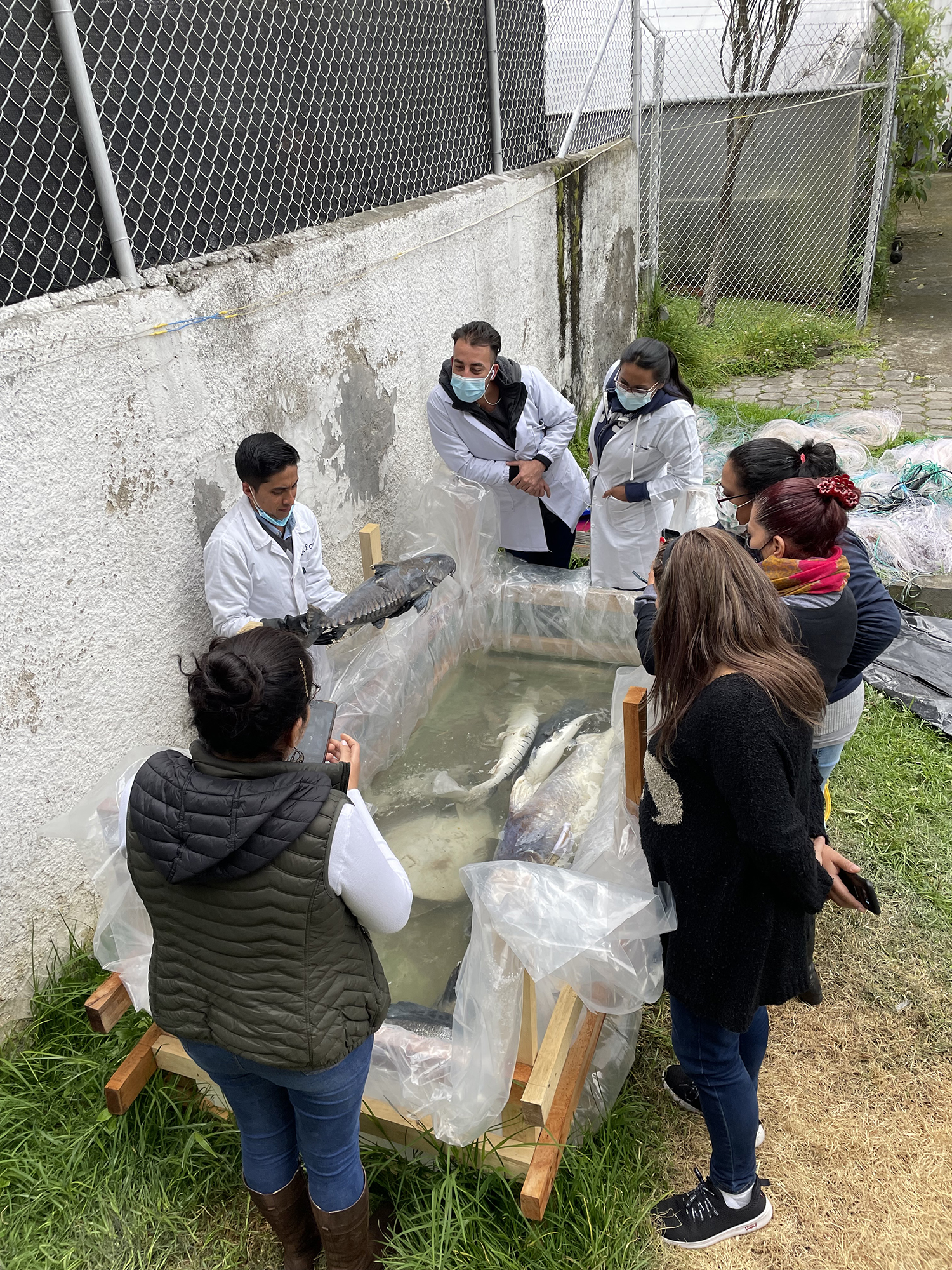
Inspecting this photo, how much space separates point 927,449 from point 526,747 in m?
4.18

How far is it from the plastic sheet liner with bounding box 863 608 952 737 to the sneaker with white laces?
2.16 metres

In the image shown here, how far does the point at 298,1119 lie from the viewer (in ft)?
6.48

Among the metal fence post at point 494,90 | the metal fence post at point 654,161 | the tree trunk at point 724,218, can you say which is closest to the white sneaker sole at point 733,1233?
the metal fence post at point 494,90

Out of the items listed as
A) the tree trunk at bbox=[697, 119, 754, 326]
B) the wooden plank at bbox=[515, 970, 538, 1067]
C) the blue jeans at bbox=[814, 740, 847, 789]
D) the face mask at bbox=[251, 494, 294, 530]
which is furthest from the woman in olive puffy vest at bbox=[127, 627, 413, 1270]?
the tree trunk at bbox=[697, 119, 754, 326]

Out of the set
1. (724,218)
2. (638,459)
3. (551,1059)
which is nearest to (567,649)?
(638,459)

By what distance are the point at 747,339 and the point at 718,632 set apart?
831 cm

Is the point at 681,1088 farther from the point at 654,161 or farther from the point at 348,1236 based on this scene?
the point at 654,161

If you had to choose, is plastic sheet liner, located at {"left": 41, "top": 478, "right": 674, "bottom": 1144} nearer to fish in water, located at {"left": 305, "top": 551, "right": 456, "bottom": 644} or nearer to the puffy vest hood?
the puffy vest hood

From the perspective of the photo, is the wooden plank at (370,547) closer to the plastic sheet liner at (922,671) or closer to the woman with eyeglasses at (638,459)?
the woman with eyeglasses at (638,459)

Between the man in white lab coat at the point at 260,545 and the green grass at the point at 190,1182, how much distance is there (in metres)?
1.26

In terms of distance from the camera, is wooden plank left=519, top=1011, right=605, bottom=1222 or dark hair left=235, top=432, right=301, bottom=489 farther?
dark hair left=235, top=432, right=301, bottom=489

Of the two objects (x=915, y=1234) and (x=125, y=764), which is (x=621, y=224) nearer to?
(x=125, y=764)

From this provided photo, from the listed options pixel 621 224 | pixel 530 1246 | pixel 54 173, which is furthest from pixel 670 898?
pixel 621 224

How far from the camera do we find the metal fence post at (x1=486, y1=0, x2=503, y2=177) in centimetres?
576
